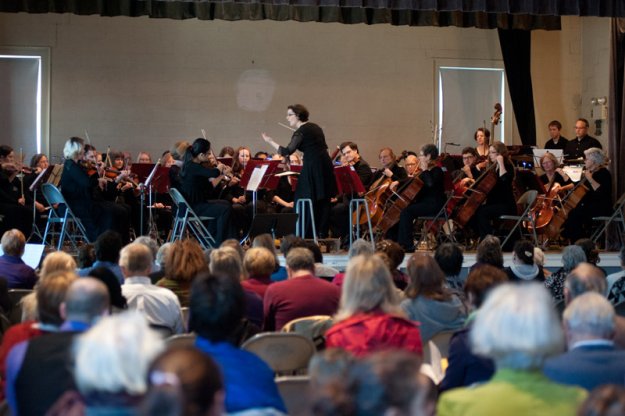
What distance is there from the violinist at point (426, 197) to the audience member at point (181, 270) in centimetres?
505

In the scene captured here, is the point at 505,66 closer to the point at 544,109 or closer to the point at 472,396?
the point at 544,109

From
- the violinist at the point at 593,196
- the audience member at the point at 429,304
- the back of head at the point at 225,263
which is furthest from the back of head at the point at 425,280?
the violinist at the point at 593,196

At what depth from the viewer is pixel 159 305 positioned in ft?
14.5

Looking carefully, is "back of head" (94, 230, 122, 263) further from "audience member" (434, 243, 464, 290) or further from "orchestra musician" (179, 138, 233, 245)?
"orchestra musician" (179, 138, 233, 245)

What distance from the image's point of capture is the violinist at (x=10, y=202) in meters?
9.98

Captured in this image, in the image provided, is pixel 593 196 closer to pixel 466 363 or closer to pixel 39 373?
pixel 466 363

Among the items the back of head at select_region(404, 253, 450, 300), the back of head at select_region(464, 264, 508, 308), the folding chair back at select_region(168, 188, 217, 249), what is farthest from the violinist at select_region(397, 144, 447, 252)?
the back of head at select_region(464, 264, 508, 308)

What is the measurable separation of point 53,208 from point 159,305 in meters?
5.69

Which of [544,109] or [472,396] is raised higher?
[544,109]

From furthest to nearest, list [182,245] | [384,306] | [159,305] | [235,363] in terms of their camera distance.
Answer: [182,245], [159,305], [384,306], [235,363]

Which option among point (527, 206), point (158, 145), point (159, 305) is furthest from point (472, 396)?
point (158, 145)

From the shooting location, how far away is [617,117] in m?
10.9

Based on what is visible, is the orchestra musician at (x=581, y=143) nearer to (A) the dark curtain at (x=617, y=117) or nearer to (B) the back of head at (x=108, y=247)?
(A) the dark curtain at (x=617, y=117)

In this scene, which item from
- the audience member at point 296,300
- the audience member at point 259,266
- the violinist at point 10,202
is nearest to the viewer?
the audience member at point 296,300
